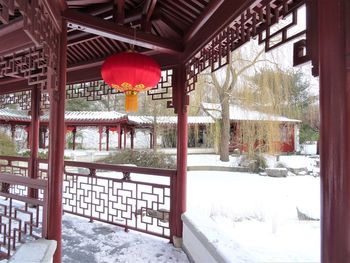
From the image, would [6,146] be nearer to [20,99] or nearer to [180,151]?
[20,99]

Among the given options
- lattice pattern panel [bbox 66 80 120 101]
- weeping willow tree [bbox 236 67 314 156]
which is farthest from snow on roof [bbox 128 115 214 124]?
lattice pattern panel [bbox 66 80 120 101]

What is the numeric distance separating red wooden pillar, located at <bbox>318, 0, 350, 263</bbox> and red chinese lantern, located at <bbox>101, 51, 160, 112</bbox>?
138 cm

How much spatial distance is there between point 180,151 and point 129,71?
1.14 m

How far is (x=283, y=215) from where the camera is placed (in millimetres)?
3578

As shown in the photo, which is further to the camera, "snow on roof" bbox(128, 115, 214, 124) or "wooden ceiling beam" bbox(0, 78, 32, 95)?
"snow on roof" bbox(128, 115, 214, 124)

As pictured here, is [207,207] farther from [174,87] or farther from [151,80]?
[151,80]

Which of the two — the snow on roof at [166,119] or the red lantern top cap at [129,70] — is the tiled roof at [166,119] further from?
the red lantern top cap at [129,70]

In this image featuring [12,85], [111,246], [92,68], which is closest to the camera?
[111,246]

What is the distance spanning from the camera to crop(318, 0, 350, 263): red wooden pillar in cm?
77

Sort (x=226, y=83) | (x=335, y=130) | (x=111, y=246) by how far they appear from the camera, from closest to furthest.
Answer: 1. (x=335, y=130)
2. (x=111, y=246)
3. (x=226, y=83)

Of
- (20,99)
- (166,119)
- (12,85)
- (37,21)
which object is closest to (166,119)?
(166,119)

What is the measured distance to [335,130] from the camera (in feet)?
2.60

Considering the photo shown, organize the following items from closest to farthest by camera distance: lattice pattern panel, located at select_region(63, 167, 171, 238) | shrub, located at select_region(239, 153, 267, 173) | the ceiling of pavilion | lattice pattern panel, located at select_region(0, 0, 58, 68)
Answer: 1. lattice pattern panel, located at select_region(0, 0, 58, 68)
2. the ceiling of pavilion
3. lattice pattern panel, located at select_region(63, 167, 171, 238)
4. shrub, located at select_region(239, 153, 267, 173)

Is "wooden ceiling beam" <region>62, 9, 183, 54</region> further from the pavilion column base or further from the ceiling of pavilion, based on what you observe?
the pavilion column base
